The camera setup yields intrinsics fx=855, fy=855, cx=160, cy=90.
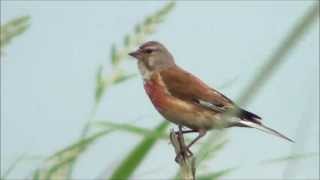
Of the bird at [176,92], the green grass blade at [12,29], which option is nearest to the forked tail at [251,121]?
the bird at [176,92]

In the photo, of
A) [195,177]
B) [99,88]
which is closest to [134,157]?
[195,177]

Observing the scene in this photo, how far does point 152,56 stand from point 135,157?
3.60 m

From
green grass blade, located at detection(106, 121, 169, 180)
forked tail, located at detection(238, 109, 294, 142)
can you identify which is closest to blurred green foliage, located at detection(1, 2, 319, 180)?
green grass blade, located at detection(106, 121, 169, 180)

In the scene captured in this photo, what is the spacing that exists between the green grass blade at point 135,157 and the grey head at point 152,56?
341 centimetres

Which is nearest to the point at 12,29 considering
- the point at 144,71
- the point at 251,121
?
the point at 251,121

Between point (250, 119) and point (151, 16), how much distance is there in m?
1.68

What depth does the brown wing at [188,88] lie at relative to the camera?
5.12m

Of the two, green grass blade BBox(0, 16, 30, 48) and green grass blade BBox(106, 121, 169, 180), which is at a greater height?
green grass blade BBox(0, 16, 30, 48)

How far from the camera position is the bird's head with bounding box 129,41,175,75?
5367mm

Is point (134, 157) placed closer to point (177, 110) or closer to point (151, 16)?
point (151, 16)

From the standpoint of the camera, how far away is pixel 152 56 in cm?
540

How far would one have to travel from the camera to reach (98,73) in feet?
8.98

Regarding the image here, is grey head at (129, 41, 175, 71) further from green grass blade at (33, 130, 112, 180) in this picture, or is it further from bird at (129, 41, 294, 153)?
green grass blade at (33, 130, 112, 180)

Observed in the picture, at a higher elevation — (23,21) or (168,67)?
(23,21)
